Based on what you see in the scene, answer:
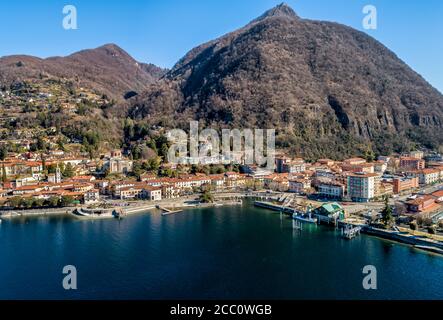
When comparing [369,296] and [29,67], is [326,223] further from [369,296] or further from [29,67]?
[29,67]

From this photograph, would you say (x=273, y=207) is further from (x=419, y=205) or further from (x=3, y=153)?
(x=3, y=153)

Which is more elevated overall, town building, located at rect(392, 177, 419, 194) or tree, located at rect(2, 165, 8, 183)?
tree, located at rect(2, 165, 8, 183)

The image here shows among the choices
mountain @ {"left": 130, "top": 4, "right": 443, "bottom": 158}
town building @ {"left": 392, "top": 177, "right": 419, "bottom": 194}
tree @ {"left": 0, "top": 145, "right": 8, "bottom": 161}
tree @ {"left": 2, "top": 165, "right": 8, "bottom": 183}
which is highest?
mountain @ {"left": 130, "top": 4, "right": 443, "bottom": 158}

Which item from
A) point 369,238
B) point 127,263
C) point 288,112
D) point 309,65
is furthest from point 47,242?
point 309,65

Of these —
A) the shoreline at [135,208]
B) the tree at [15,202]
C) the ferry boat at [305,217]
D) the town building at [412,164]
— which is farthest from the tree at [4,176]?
the town building at [412,164]

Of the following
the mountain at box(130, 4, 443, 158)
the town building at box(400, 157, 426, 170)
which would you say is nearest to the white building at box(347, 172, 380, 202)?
the town building at box(400, 157, 426, 170)

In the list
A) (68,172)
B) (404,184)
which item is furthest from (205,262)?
(68,172)

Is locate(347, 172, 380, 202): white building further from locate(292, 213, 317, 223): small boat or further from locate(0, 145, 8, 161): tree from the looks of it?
locate(0, 145, 8, 161): tree

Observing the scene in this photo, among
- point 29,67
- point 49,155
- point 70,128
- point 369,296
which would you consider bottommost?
point 369,296
